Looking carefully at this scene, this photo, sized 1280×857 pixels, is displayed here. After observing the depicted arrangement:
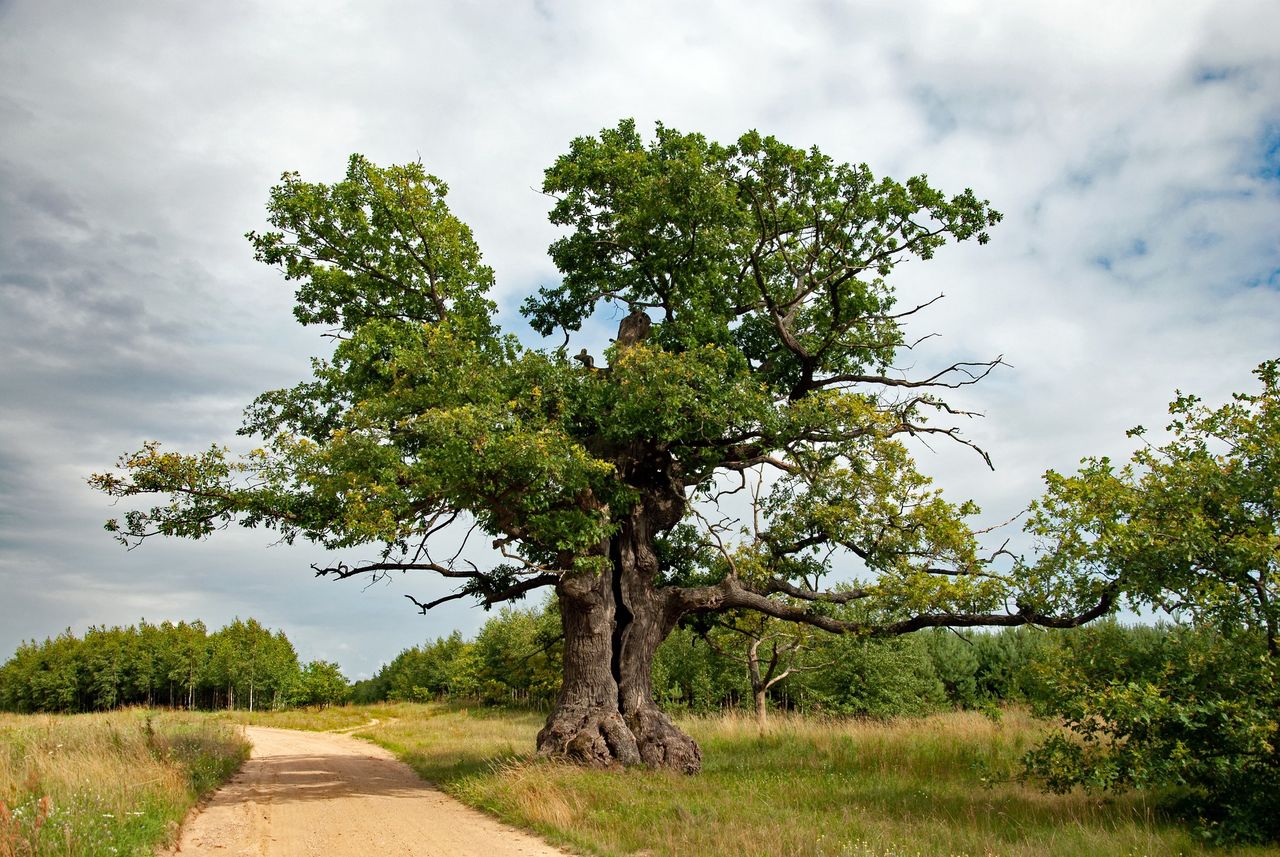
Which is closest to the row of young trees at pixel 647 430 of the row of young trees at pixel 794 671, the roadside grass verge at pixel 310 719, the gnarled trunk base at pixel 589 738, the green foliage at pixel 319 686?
the gnarled trunk base at pixel 589 738

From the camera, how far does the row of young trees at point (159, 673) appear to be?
71.0 m

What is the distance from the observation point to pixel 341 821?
11953 mm

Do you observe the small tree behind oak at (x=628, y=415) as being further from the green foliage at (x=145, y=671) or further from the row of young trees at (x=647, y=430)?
the green foliage at (x=145, y=671)

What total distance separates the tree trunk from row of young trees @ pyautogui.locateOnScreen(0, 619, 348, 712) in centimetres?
6090

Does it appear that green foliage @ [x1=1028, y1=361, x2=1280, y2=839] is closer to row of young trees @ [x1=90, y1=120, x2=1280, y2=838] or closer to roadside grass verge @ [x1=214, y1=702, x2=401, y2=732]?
row of young trees @ [x1=90, y1=120, x2=1280, y2=838]

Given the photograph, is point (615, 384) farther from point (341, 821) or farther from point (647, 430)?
point (341, 821)

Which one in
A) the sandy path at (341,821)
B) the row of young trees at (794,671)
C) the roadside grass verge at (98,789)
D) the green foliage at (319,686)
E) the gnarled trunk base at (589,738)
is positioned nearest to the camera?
the roadside grass verge at (98,789)

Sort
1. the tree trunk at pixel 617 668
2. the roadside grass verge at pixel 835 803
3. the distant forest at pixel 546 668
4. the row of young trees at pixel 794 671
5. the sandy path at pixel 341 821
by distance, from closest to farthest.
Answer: the roadside grass verge at pixel 835 803 < the sandy path at pixel 341 821 < the tree trunk at pixel 617 668 < the distant forest at pixel 546 668 < the row of young trees at pixel 794 671

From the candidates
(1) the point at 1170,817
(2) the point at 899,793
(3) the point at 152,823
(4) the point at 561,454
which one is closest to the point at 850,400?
(4) the point at 561,454

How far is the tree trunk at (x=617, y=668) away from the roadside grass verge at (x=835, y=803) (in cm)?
83

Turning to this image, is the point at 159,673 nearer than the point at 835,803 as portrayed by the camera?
No

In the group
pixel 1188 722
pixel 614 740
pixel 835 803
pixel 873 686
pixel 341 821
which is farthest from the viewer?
pixel 873 686

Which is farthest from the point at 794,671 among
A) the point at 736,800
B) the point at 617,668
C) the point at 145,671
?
the point at 145,671

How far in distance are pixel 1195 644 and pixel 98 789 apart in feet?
47.1
